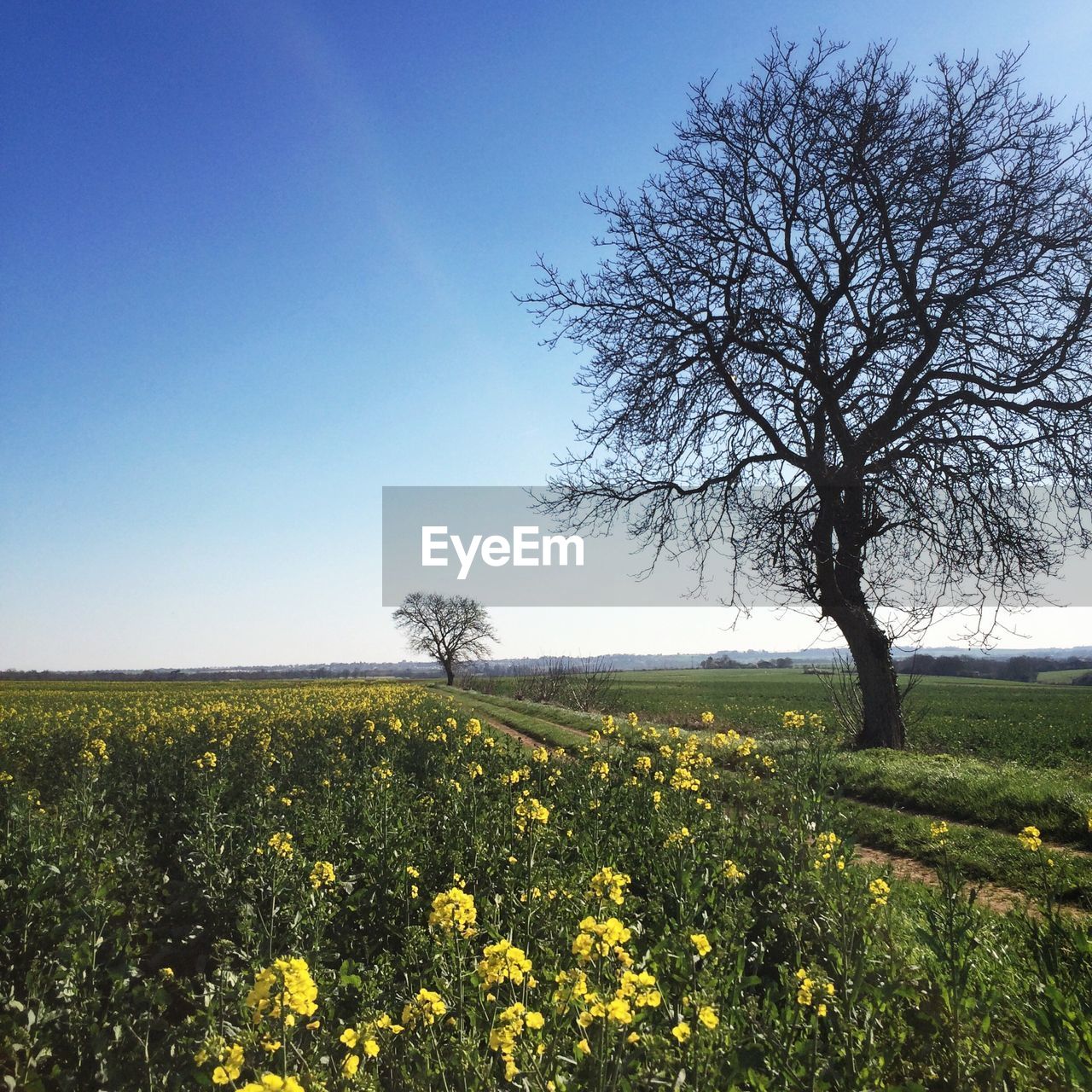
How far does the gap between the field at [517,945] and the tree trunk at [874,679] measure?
19.9 feet

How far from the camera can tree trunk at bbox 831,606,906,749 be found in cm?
1219

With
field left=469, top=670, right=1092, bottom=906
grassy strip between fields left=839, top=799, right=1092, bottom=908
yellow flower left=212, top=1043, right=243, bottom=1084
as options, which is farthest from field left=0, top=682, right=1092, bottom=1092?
field left=469, top=670, right=1092, bottom=906

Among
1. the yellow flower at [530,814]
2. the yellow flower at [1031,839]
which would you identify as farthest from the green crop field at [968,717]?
the yellow flower at [530,814]

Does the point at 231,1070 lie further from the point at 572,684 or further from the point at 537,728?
the point at 572,684

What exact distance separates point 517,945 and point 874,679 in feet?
34.1

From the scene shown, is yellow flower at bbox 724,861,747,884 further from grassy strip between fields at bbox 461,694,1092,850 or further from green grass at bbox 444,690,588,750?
green grass at bbox 444,690,588,750

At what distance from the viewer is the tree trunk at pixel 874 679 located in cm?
1219

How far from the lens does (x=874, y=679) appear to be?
12320 millimetres

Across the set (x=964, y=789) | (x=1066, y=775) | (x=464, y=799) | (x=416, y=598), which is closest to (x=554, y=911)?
(x=464, y=799)

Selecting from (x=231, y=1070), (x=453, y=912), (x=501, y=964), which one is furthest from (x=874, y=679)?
(x=231, y=1070)

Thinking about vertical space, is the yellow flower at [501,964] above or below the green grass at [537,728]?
above

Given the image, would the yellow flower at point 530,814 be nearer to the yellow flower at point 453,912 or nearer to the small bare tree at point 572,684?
the yellow flower at point 453,912

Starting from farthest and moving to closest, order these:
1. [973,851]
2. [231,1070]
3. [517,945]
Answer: [973,851]
[517,945]
[231,1070]

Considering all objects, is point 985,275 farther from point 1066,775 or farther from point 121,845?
point 121,845
